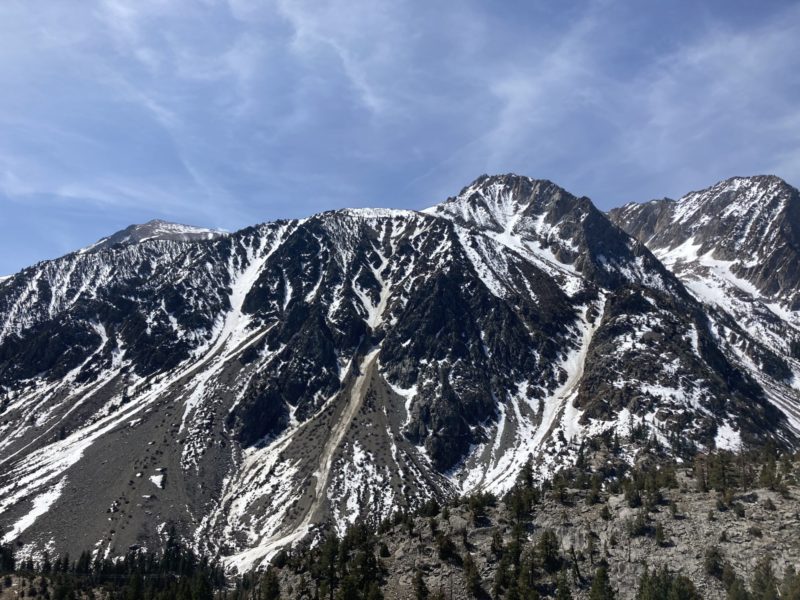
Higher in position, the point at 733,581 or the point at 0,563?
the point at 0,563

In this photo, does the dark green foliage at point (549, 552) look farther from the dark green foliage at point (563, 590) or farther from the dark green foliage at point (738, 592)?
the dark green foliage at point (738, 592)

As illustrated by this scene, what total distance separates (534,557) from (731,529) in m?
25.0

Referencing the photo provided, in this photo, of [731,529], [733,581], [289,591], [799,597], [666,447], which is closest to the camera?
[799,597]

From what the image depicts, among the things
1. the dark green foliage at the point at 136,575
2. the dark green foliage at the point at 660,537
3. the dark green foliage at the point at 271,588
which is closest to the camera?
the dark green foliage at the point at 660,537

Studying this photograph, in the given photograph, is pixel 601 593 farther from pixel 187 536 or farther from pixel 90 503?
pixel 90 503

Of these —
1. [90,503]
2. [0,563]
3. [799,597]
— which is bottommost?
[799,597]

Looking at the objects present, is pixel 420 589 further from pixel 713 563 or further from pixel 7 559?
pixel 7 559

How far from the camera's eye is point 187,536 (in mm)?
185000

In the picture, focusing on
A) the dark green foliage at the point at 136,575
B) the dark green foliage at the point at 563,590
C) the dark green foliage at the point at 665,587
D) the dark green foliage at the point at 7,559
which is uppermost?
the dark green foliage at the point at 7,559

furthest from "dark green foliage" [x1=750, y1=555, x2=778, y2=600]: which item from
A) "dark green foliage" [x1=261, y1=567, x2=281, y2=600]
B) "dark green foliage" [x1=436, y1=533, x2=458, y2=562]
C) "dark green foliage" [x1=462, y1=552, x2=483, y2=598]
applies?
"dark green foliage" [x1=261, y1=567, x2=281, y2=600]

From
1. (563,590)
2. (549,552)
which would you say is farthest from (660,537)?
(563,590)

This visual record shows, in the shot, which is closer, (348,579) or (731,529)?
(731,529)

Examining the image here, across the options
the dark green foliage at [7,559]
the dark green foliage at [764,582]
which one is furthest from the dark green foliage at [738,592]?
the dark green foliage at [7,559]

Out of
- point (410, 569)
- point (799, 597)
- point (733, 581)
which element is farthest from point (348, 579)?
point (799, 597)
